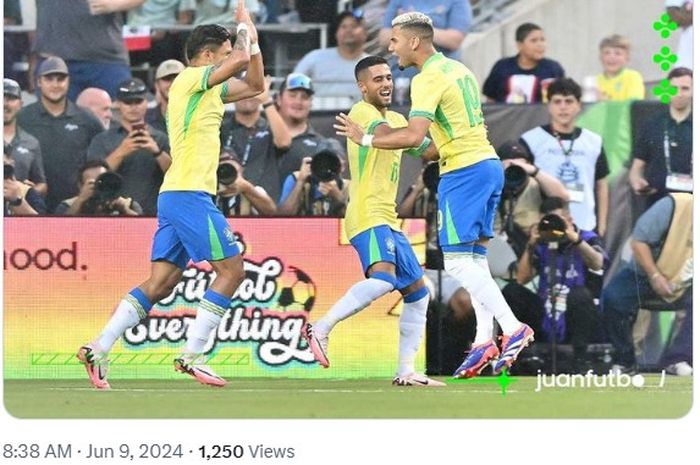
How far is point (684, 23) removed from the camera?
7102mm

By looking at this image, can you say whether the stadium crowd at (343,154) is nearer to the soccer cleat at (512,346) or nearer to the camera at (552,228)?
the camera at (552,228)

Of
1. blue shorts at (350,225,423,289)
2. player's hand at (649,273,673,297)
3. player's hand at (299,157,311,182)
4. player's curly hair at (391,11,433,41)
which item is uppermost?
player's curly hair at (391,11,433,41)

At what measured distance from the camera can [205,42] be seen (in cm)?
723

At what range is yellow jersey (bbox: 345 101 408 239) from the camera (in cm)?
744

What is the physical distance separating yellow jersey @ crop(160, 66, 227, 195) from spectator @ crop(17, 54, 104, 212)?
18.3 inches

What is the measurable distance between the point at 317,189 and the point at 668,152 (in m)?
1.59

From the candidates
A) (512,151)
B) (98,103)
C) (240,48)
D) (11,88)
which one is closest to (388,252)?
(512,151)

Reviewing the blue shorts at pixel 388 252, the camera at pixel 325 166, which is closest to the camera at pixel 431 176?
the blue shorts at pixel 388 252

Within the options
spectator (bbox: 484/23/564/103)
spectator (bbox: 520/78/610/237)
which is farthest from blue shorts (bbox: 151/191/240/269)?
spectator (bbox: 520/78/610/237)

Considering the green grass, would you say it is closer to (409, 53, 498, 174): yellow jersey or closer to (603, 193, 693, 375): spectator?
(603, 193, 693, 375): spectator

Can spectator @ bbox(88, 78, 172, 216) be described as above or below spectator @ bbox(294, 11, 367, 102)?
below
